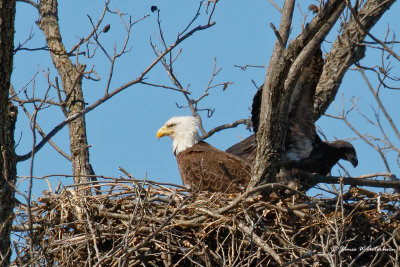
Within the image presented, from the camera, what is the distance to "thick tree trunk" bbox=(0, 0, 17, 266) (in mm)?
4065

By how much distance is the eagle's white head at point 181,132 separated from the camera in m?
7.08

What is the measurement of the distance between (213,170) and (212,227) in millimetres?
1521

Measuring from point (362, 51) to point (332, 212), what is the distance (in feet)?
7.73

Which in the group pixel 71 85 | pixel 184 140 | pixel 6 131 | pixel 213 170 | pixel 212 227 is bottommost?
pixel 212 227

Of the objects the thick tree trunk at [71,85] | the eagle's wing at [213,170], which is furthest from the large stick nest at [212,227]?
the eagle's wing at [213,170]

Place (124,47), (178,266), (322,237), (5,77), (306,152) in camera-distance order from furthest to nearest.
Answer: (306,152) < (124,47) < (178,266) < (322,237) < (5,77)

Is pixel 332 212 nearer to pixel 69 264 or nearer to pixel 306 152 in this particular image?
pixel 306 152

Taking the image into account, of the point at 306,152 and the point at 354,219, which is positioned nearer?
the point at 354,219

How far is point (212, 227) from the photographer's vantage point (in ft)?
15.9

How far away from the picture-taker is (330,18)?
4152mm

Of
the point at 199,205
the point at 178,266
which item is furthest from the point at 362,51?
the point at 178,266

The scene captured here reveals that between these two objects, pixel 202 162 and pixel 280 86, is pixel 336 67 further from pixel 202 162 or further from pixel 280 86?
pixel 280 86

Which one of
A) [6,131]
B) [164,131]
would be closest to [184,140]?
[164,131]

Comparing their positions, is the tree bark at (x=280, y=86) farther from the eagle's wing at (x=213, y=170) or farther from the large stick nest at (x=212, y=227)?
the eagle's wing at (x=213, y=170)
